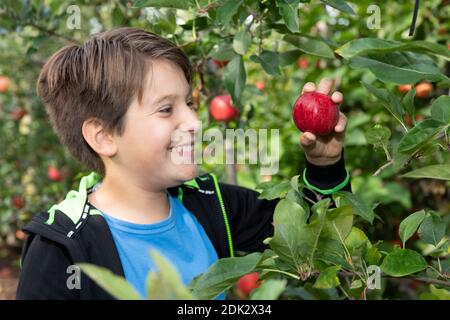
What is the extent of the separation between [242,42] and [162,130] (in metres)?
0.25

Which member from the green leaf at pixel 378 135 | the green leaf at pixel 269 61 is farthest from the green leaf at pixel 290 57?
the green leaf at pixel 378 135

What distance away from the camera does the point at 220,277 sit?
2.88 ft

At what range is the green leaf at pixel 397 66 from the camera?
1020 mm

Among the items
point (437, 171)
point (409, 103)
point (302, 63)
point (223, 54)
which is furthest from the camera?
point (302, 63)

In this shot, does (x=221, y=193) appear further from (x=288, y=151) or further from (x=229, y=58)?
(x=288, y=151)

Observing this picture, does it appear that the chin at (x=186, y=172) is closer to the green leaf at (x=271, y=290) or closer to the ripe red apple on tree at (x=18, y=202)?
the green leaf at (x=271, y=290)

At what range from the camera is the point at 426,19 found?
2334 millimetres

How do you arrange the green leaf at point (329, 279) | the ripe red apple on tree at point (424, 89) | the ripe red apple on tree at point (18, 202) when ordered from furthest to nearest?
the ripe red apple on tree at point (18, 202) < the ripe red apple on tree at point (424, 89) < the green leaf at point (329, 279)

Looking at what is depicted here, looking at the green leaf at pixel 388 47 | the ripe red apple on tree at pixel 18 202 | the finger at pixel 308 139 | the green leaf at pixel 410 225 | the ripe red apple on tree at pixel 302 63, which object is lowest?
the ripe red apple on tree at pixel 18 202

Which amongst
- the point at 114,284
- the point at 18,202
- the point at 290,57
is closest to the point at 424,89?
the point at 290,57

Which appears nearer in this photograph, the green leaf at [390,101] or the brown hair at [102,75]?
the green leaf at [390,101]

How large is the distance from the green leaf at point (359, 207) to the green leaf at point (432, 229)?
104mm

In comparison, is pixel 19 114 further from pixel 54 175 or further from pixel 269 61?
pixel 269 61

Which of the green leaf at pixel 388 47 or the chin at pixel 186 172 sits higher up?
the green leaf at pixel 388 47
